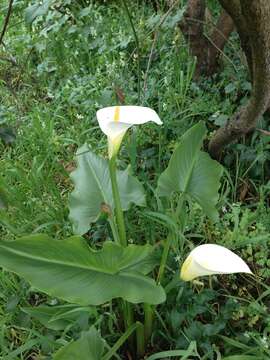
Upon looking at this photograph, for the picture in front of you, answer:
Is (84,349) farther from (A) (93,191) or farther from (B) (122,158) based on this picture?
(B) (122,158)

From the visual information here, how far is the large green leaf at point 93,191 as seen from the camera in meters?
1.16

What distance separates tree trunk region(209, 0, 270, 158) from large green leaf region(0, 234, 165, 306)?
579 mm

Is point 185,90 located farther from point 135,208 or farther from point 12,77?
point 12,77

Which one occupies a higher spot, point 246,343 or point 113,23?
point 113,23

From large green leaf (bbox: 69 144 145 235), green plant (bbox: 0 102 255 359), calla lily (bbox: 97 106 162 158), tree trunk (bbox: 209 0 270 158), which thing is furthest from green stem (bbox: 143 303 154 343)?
tree trunk (bbox: 209 0 270 158)

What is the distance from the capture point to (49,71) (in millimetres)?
2197

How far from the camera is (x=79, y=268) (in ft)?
2.99

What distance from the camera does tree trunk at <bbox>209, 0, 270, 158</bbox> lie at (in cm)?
109

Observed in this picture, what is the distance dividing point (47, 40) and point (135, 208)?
119 centimetres

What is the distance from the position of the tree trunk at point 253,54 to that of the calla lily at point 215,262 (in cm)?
56

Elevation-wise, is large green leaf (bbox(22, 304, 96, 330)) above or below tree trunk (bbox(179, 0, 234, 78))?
below

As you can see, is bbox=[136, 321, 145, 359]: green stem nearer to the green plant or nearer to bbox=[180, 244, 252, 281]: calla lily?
the green plant

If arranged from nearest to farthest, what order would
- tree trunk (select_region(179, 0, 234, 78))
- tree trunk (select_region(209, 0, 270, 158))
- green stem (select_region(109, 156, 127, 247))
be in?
green stem (select_region(109, 156, 127, 247)), tree trunk (select_region(209, 0, 270, 158)), tree trunk (select_region(179, 0, 234, 78))

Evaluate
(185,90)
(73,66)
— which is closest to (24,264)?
(185,90)
